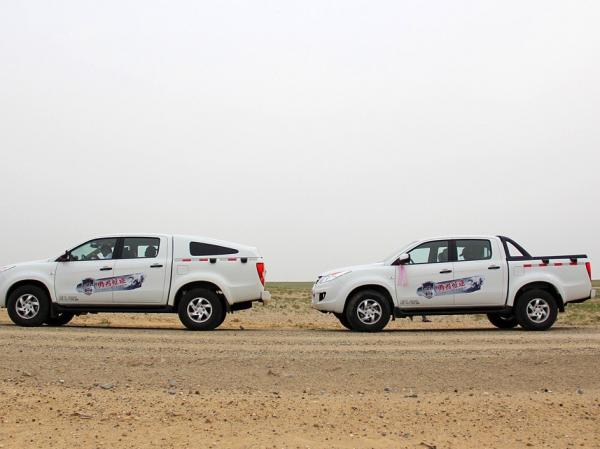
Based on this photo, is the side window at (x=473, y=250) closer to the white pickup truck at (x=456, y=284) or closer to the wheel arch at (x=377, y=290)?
the white pickup truck at (x=456, y=284)

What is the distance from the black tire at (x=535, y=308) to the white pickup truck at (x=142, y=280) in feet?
17.4

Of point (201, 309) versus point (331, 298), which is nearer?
point (201, 309)

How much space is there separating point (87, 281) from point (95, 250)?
0.68 meters

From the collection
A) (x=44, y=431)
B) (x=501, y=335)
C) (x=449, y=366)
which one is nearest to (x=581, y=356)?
(x=449, y=366)

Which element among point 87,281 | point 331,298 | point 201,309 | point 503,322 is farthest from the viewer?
point 503,322

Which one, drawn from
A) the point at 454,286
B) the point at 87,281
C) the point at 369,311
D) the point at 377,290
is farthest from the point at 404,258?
the point at 87,281

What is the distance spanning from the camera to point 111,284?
48.2ft

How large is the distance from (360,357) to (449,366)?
4.32 feet

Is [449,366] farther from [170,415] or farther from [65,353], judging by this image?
[65,353]

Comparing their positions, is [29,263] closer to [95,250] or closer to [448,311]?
[95,250]

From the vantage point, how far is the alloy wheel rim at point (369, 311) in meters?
14.4

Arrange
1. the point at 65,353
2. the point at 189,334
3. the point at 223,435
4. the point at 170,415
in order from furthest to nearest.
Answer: the point at 189,334 < the point at 65,353 < the point at 170,415 < the point at 223,435

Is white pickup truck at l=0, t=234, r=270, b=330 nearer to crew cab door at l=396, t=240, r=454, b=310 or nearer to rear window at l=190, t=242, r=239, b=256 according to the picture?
rear window at l=190, t=242, r=239, b=256

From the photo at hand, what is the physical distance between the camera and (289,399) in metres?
8.33
